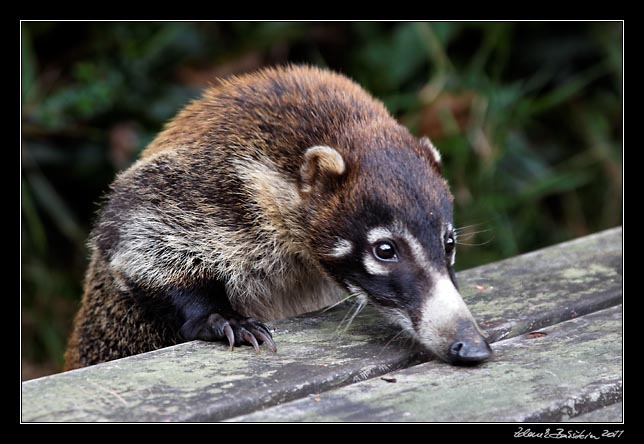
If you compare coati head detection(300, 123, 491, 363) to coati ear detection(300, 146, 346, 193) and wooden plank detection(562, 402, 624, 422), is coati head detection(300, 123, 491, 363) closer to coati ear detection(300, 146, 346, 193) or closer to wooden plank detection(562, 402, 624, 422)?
coati ear detection(300, 146, 346, 193)

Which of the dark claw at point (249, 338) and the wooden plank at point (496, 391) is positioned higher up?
the dark claw at point (249, 338)

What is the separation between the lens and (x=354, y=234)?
347 cm

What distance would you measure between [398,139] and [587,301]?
1022 millimetres

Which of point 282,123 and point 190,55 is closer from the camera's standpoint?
point 282,123

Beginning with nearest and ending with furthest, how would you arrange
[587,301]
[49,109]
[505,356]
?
1. [505,356]
2. [587,301]
3. [49,109]

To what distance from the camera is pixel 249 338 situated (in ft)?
10.7

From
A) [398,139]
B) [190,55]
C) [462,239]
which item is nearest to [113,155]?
[190,55]

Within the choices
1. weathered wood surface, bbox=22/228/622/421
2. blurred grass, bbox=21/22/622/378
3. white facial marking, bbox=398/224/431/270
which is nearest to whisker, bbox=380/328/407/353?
weathered wood surface, bbox=22/228/622/421

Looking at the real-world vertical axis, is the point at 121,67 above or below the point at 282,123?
above

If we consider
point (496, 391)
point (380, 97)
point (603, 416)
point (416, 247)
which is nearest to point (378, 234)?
point (416, 247)

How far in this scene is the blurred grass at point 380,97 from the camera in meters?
6.09

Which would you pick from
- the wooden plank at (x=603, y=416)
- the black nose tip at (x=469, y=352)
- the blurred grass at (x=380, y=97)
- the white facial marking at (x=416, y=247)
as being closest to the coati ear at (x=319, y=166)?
the white facial marking at (x=416, y=247)

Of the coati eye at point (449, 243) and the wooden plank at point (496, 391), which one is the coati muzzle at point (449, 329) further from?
the coati eye at point (449, 243)
